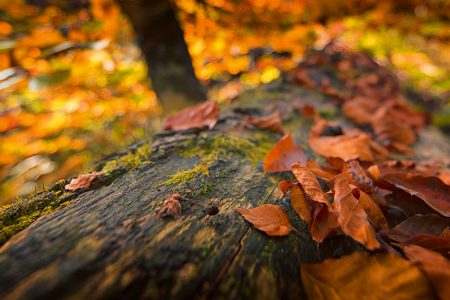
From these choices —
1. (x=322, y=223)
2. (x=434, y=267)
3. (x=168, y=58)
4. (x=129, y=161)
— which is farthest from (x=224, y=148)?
(x=168, y=58)

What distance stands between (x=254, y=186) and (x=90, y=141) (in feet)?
14.3

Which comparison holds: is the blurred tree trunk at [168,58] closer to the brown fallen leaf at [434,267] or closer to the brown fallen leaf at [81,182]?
the brown fallen leaf at [81,182]

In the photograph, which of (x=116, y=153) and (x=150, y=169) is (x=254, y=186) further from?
(x=116, y=153)

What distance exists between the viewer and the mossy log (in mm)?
679

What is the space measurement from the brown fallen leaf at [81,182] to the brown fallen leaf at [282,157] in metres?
0.68

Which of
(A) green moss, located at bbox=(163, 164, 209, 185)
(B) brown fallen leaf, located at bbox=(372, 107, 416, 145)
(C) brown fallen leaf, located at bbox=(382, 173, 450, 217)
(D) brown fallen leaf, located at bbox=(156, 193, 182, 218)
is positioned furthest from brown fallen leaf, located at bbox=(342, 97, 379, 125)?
(D) brown fallen leaf, located at bbox=(156, 193, 182, 218)

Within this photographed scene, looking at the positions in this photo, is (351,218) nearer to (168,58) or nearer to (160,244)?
(160,244)

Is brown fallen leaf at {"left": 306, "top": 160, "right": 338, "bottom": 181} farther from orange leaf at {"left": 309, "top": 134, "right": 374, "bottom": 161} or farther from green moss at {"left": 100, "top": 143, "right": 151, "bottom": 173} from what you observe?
green moss at {"left": 100, "top": 143, "right": 151, "bottom": 173}

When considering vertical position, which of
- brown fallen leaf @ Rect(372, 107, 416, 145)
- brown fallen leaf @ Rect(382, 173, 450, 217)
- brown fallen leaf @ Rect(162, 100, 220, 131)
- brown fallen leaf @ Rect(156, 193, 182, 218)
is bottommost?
brown fallen leaf @ Rect(372, 107, 416, 145)

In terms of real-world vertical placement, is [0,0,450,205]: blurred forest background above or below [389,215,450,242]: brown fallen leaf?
above

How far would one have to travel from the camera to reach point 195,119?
175 cm

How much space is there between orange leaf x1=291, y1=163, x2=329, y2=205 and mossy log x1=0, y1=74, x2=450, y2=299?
140 millimetres

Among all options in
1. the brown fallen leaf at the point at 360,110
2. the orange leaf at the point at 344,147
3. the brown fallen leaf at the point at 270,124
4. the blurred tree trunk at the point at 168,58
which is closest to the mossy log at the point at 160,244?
the orange leaf at the point at 344,147

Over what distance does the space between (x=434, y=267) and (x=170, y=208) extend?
26.7 inches
